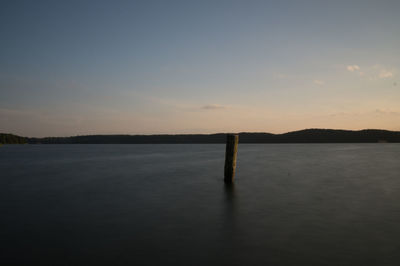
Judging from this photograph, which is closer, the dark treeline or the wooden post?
the wooden post

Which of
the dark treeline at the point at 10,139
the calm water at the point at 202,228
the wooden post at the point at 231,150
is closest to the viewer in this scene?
the calm water at the point at 202,228

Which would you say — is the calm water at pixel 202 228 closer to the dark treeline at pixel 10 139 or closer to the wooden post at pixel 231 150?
the wooden post at pixel 231 150

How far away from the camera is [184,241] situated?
8.08 m

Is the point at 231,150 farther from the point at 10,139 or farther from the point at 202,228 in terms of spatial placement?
the point at 10,139

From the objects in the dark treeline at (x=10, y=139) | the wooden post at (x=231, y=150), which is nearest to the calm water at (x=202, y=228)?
the wooden post at (x=231, y=150)

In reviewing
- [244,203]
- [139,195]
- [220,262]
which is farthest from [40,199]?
[220,262]

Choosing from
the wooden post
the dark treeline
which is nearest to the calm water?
the wooden post

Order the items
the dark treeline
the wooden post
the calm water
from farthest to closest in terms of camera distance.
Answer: the dark treeline
the wooden post
the calm water

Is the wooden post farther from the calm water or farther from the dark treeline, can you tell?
the dark treeline

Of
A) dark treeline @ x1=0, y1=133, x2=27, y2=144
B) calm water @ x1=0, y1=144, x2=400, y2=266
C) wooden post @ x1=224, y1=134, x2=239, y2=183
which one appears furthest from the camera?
dark treeline @ x1=0, y1=133, x2=27, y2=144

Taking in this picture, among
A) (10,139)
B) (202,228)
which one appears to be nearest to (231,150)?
(202,228)

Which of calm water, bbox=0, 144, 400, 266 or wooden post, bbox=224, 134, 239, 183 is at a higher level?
wooden post, bbox=224, 134, 239, 183

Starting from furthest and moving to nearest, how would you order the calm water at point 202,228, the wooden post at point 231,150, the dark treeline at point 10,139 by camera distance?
1. the dark treeline at point 10,139
2. the wooden post at point 231,150
3. the calm water at point 202,228

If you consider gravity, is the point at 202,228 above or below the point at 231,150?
below
